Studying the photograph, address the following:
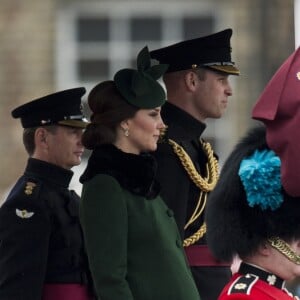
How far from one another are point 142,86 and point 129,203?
1.41 feet

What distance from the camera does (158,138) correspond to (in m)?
5.36

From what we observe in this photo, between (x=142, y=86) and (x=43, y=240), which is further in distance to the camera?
(x=43, y=240)

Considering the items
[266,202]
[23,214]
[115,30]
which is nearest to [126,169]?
[23,214]

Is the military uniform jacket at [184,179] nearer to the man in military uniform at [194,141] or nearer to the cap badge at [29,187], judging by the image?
the man in military uniform at [194,141]

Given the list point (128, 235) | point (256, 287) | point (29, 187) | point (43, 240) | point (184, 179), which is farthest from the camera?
point (29, 187)

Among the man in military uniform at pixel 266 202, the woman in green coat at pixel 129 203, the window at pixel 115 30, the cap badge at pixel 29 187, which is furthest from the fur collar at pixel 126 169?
the window at pixel 115 30

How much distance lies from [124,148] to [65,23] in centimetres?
608

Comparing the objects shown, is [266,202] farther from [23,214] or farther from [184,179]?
[23,214]

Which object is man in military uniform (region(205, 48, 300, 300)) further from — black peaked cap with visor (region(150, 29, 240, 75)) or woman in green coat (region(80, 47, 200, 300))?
black peaked cap with visor (region(150, 29, 240, 75))

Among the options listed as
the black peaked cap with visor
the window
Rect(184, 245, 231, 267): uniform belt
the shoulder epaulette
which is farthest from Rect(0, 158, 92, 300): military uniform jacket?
the window

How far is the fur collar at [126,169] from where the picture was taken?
5.02 m

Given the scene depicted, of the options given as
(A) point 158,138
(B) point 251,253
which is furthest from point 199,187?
(B) point 251,253

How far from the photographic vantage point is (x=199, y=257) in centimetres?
546

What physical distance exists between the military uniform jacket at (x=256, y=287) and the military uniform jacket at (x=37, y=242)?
4.74 feet
